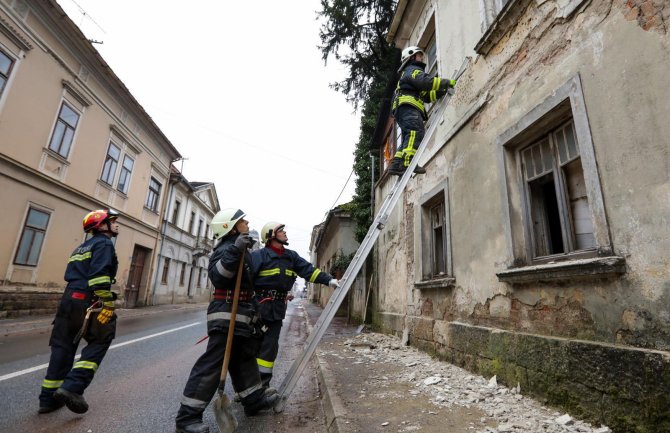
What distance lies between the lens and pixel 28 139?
10.1m

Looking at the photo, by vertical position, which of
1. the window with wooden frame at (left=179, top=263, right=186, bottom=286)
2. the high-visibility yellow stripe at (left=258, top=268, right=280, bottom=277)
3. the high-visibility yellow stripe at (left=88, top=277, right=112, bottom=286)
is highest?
the window with wooden frame at (left=179, top=263, right=186, bottom=286)

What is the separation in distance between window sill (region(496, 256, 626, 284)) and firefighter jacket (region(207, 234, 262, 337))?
2.57 meters

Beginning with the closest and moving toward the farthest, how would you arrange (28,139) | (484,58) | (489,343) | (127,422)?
(127,422) → (489,343) → (484,58) → (28,139)

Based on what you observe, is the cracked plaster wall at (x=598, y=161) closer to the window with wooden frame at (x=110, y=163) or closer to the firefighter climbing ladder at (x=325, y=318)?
the firefighter climbing ladder at (x=325, y=318)

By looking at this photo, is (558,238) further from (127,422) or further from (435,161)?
(127,422)

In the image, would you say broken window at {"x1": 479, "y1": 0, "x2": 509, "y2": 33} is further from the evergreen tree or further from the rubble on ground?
the evergreen tree

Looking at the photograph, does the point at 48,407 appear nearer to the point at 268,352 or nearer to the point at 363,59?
the point at 268,352

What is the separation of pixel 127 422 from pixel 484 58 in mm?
5688

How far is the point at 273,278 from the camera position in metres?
3.71

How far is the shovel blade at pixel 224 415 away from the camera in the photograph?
256cm

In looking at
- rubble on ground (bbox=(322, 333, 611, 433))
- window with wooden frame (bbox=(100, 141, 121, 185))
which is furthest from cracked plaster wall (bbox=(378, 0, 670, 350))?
window with wooden frame (bbox=(100, 141, 121, 185))

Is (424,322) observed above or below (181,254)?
below

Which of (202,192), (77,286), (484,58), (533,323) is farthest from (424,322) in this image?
(202,192)

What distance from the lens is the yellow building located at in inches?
375
